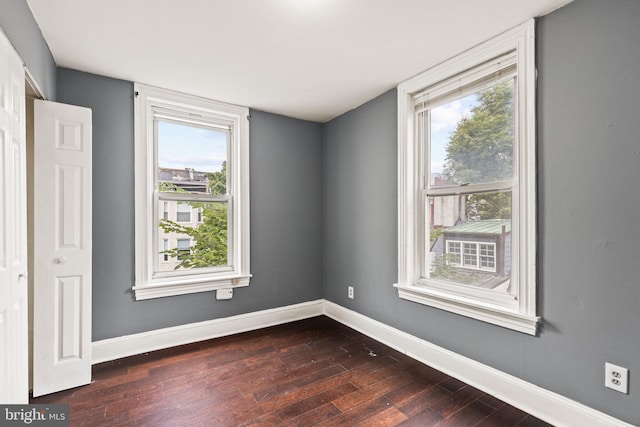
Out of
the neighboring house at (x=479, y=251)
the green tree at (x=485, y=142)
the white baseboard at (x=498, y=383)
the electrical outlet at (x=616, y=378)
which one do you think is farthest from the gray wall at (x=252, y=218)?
the electrical outlet at (x=616, y=378)

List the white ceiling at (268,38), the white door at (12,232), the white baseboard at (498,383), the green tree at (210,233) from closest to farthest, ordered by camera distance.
A: 1. the white door at (12,232)
2. the white baseboard at (498,383)
3. the white ceiling at (268,38)
4. the green tree at (210,233)

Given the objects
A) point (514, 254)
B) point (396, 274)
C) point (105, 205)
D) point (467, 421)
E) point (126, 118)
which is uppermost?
point (126, 118)

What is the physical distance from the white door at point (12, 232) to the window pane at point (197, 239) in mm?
1380

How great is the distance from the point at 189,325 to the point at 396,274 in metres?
2.04

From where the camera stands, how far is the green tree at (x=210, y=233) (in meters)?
3.15

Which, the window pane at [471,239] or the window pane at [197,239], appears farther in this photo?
the window pane at [197,239]

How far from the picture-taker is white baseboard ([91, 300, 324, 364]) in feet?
8.66

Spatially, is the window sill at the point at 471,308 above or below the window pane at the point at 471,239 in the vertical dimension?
below

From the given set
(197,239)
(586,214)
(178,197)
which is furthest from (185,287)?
(586,214)

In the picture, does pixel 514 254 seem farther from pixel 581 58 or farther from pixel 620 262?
pixel 581 58

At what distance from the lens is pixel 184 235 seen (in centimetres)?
313

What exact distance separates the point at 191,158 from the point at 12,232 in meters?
1.80

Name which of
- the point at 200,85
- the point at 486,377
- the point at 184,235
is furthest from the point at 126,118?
the point at 486,377

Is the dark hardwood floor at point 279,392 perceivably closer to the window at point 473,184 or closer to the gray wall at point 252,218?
the gray wall at point 252,218
